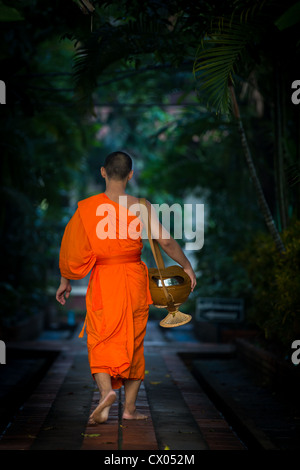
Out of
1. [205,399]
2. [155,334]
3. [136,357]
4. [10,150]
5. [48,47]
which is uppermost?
[48,47]

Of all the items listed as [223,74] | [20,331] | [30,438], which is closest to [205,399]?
[30,438]

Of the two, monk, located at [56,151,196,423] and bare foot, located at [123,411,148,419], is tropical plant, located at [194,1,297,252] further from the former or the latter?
bare foot, located at [123,411,148,419]

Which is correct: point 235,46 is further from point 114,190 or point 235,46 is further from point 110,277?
point 110,277

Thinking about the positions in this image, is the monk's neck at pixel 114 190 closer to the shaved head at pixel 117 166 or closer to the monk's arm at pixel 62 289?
the shaved head at pixel 117 166

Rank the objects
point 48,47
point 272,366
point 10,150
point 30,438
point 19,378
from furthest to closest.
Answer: point 48,47, point 10,150, point 19,378, point 272,366, point 30,438

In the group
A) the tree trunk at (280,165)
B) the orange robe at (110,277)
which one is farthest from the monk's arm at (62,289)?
the tree trunk at (280,165)

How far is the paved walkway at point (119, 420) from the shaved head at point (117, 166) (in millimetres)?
1824

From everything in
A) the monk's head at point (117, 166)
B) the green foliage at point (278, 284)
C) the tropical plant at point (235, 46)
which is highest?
the tropical plant at point (235, 46)

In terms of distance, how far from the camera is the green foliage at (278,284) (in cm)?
581

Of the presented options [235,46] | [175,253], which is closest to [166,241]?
[175,253]

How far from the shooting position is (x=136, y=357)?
4.87 metres

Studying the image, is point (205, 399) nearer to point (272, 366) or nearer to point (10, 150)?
point (272, 366)

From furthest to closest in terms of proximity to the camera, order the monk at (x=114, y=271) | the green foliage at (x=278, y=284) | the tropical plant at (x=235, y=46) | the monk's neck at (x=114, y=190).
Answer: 1. the green foliage at (x=278, y=284)
2. the tropical plant at (x=235, y=46)
3. the monk's neck at (x=114, y=190)
4. the monk at (x=114, y=271)

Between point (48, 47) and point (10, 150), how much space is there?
5.88 m
